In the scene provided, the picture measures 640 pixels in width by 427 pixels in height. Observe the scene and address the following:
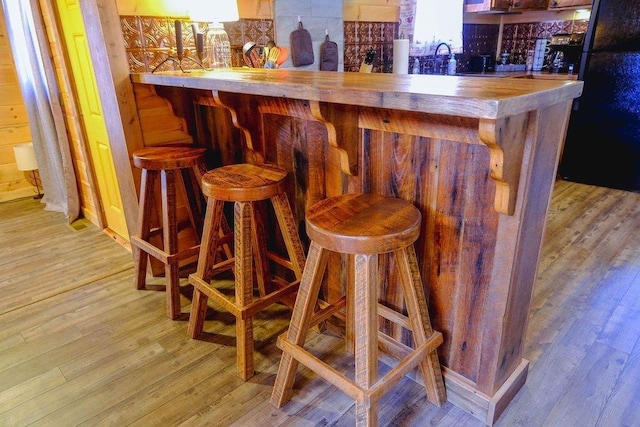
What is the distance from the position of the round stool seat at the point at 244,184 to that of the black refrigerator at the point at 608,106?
3.17 m

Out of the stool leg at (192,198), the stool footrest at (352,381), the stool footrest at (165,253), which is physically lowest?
the stool footrest at (352,381)

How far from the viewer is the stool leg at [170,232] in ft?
6.41

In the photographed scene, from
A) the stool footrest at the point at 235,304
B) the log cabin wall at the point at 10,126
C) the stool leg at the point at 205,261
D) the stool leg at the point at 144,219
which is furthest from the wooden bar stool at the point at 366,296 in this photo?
the log cabin wall at the point at 10,126

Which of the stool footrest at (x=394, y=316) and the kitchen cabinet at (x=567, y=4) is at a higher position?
the kitchen cabinet at (x=567, y=4)

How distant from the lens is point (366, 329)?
1224 millimetres

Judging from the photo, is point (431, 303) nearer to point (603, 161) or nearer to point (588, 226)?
point (588, 226)

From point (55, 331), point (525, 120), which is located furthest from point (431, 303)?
point (55, 331)

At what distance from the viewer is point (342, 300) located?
168 cm

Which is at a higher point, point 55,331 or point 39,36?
point 39,36

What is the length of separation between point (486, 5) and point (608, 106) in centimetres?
151

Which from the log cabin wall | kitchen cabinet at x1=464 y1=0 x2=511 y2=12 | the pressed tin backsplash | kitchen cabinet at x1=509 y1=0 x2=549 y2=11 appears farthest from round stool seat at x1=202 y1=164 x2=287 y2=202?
kitchen cabinet at x1=509 y1=0 x2=549 y2=11

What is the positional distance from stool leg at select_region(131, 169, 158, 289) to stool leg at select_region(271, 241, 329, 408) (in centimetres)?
104

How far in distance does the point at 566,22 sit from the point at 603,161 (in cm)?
163

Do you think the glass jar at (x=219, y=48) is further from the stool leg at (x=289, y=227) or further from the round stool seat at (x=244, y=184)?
the stool leg at (x=289, y=227)
